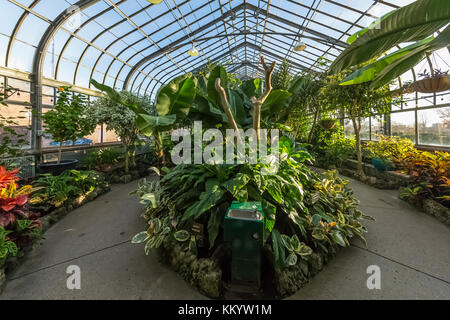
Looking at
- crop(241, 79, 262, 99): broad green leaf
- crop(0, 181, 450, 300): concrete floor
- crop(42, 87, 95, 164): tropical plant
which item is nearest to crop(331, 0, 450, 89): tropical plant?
crop(241, 79, 262, 99): broad green leaf

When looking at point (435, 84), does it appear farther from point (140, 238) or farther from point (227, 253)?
point (140, 238)

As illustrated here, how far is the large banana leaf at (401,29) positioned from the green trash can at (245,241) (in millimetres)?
1822

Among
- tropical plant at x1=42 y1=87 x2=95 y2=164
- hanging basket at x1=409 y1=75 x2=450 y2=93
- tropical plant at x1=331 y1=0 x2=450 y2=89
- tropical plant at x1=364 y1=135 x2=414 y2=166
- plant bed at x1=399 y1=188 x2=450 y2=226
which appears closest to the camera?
tropical plant at x1=331 y1=0 x2=450 y2=89

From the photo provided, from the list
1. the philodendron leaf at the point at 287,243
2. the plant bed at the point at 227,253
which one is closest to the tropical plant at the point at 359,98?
the plant bed at the point at 227,253

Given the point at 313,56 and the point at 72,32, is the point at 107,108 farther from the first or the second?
the point at 313,56

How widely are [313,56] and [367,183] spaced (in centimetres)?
851

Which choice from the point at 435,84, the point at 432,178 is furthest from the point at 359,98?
the point at 432,178

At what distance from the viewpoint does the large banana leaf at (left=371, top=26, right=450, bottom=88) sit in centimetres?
136

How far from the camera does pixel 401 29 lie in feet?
5.32

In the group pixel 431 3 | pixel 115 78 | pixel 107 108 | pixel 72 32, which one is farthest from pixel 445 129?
pixel 115 78

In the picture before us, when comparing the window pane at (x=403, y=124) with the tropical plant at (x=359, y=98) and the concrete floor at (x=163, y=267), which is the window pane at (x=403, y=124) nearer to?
the tropical plant at (x=359, y=98)

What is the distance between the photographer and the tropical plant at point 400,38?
140cm

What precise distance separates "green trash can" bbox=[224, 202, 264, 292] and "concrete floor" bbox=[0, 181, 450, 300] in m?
0.35

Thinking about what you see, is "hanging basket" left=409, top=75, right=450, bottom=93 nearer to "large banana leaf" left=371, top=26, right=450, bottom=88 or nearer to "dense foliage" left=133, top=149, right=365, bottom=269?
"large banana leaf" left=371, top=26, right=450, bottom=88
